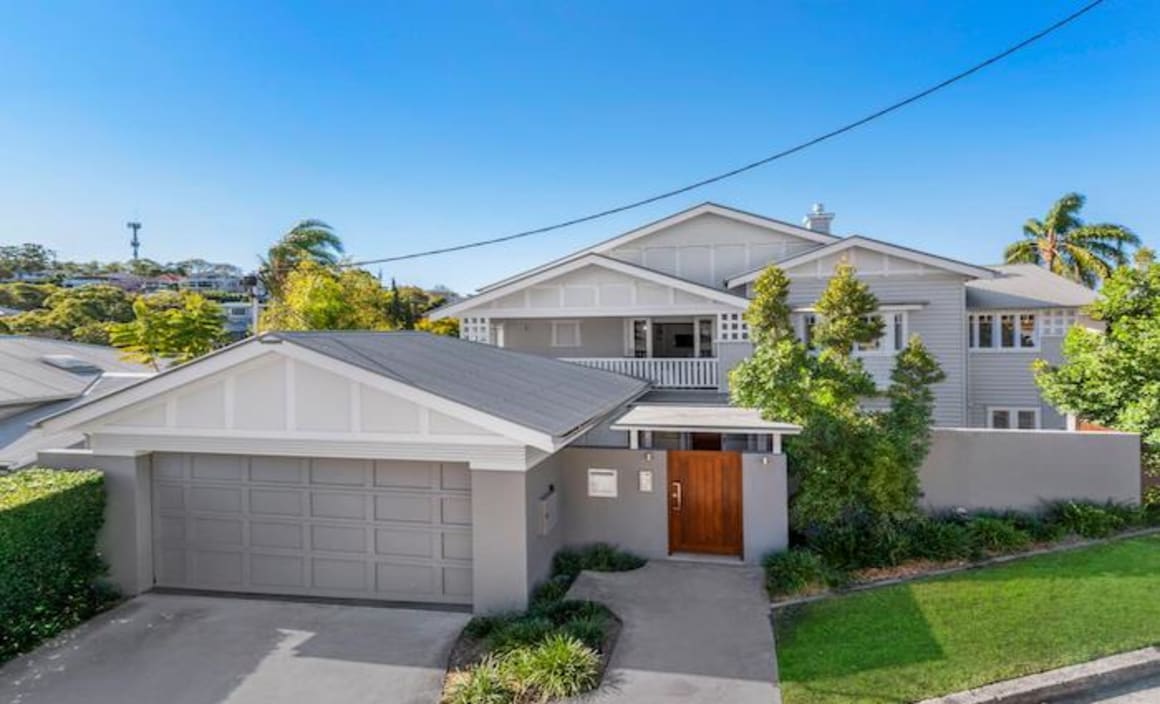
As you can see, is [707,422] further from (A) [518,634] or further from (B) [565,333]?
(B) [565,333]

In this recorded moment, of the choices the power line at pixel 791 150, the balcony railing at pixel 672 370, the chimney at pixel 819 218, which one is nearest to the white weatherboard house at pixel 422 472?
the balcony railing at pixel 672 370

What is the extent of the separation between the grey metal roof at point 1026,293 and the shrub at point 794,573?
42.4 feet

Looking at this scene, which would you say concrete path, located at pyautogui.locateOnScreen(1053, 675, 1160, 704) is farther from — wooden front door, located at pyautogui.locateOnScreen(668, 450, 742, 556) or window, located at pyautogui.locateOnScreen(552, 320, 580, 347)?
window, located at pyautogui.locateOnScreen(552, 320, 580, 347)

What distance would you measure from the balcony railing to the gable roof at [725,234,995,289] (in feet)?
9.69

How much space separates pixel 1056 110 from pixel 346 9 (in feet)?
67.2

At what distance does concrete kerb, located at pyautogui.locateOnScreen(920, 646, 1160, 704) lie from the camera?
6.08 metres

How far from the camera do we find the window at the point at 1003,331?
18.8 metres

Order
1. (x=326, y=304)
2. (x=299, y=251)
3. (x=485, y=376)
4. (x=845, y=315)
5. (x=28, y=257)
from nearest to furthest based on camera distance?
(x=485, y=376) → (x=845, y=315) → (x=326, y=304) → (x=299, y=251) → (x=28, y=257)

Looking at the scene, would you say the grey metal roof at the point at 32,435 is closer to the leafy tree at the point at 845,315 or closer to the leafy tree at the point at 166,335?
the leafy tree at the point at 166,335

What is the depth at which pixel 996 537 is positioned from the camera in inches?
392

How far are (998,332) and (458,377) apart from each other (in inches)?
678

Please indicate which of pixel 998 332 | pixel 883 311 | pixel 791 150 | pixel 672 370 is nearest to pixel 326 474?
pixel 672 370

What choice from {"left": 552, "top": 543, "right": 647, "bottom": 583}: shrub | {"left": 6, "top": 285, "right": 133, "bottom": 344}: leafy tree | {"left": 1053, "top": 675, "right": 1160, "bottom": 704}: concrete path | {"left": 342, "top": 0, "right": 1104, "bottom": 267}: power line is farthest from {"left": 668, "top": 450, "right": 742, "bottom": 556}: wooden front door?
{"left": 6, "top": 285, "right": 133, "bottom": 344}: leafy tree

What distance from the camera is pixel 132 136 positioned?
21.4 metres
